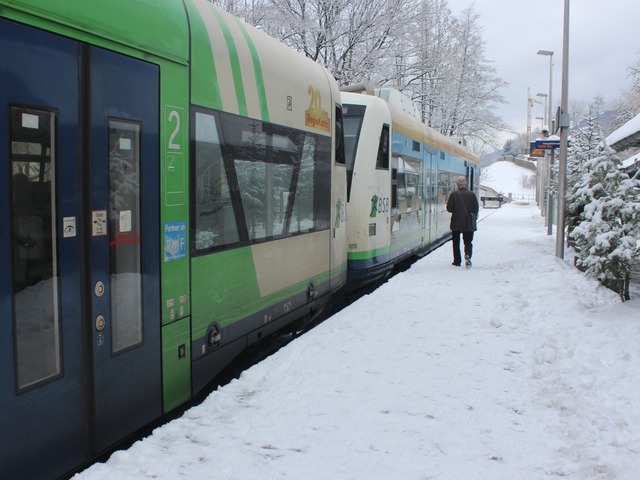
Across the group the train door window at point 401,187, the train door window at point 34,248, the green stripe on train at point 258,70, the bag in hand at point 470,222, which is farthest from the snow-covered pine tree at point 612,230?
the train door window at point 34,248

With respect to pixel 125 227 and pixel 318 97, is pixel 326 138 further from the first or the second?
pixel 125 227

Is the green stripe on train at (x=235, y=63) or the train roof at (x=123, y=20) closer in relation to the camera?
the train roof at (x=123, y=20)

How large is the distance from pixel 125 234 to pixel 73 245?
1.31ft

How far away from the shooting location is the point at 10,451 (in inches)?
106

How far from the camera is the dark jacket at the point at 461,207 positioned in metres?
11.3

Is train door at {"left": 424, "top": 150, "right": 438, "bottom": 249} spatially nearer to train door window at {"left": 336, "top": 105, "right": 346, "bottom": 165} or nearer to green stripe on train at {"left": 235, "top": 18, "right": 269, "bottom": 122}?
train door window at {"left": 336, "top": 105, "right": 346, "bottom": 165}

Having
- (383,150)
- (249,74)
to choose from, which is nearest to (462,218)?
(383,150)

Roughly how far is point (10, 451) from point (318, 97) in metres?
4.75

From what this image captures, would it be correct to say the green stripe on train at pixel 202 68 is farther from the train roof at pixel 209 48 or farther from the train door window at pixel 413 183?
the train door window at pixel 413 183

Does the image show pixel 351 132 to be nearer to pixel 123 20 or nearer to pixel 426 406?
pixel 426 406

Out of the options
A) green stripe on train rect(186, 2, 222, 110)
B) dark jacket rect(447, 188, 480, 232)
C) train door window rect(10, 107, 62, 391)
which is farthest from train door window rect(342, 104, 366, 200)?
train door window rect(10, 107, 62, 391)

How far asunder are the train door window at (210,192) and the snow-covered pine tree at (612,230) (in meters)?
4.46

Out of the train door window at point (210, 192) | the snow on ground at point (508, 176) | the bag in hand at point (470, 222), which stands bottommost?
the bag in hand at point (470, 222)

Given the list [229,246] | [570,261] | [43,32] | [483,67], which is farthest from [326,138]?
[483,67]
